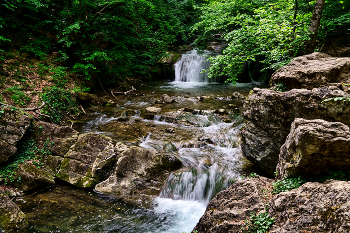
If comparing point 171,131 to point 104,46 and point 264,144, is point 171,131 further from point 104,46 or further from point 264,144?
point 104,46

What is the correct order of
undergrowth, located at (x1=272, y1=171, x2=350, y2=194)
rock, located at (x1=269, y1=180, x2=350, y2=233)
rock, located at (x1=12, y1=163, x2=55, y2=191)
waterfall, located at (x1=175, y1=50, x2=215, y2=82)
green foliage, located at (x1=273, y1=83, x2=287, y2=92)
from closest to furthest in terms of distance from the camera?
1. rock, located at (x1=269, y1=180, x2=350, y2=233)
2. undergrowth, located at (x1=272, y1=171, x2=350, y2=194)
3. rock, located at (x1=12, y1=163, x2=55, y2=191)
4. green foliage, located at (x1=273, y1=83, x2=287, y2=92)
5. waterfall, located at (x1=175, y1=50, x2=215, y2=82)

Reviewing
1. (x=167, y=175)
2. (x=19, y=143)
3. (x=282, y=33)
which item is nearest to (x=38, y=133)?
(x=19, y=143)

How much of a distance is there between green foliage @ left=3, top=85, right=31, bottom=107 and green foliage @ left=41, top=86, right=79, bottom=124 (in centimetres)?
59

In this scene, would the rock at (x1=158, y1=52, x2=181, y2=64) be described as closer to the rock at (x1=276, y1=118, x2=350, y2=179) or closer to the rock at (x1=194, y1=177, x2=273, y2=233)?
the rock at (x1=194, y1=177, x2=273, y2=233)

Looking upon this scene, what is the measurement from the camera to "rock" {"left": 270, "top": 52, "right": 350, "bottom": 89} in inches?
197

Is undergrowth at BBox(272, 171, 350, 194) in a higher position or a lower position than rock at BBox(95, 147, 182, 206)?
higher

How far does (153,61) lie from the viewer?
709 inches

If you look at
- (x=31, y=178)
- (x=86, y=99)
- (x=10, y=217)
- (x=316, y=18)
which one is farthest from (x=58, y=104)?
(x=316, y=18)

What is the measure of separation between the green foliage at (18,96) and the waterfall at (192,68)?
12983 mm

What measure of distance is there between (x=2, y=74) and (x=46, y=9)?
17.9 feet

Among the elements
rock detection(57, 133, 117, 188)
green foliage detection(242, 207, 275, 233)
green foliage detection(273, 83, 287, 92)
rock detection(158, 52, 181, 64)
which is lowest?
rock detection(57, 133, 117, 188)

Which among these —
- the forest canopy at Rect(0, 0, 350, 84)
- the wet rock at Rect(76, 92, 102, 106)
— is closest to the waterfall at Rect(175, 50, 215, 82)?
the forest canopy at Rect(0, 0, 350, 84)

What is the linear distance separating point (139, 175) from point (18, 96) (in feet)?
18.8

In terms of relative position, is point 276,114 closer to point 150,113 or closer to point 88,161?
point 88,161
